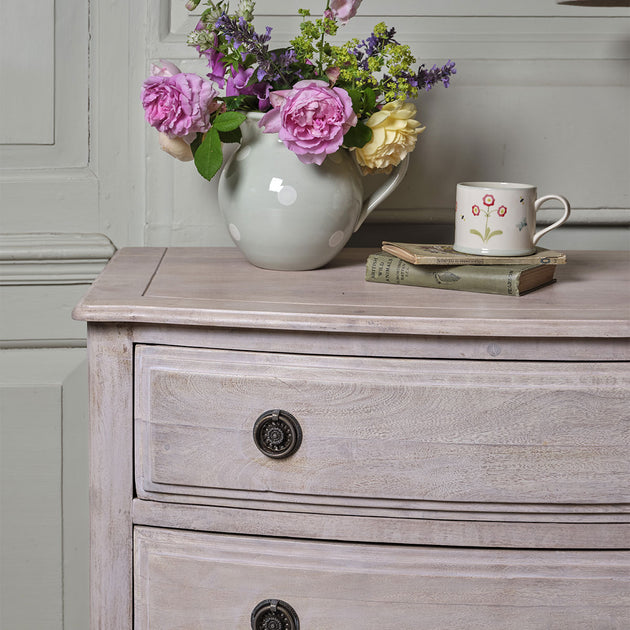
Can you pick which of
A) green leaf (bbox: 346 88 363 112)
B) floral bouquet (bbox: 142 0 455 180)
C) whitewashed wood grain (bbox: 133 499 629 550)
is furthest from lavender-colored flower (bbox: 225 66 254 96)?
whitewashed wood grain (bbox: 133 499 629 550)

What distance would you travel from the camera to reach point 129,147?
1362mm

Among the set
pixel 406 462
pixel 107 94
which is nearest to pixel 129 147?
pixel 107 94

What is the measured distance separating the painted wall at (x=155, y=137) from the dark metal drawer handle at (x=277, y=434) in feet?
1.92

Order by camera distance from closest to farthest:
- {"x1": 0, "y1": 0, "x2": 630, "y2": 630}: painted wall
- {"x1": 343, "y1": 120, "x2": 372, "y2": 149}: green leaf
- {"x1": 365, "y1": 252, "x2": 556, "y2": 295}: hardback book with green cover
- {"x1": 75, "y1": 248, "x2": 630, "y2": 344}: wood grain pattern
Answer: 1. {"x1": 75, "y1": 248, "x2": 630, "y2": 344}: wood grain pattern
2. {"x1": 365, "y1": 252, "x2": 556, "y2": 295}: hardback book with green cover
3. {"x1": 343, "y1": 120, "x2": 372, "y2": 149}: green leaf
4. {"x1": 0, "y1": 0, "x2": 630, "y2": 630}: painted wall

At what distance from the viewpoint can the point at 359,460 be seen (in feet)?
2.80

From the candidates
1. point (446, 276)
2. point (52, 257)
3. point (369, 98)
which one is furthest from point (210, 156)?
point (52, 257)

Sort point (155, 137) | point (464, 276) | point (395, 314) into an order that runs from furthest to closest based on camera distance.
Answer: point (155, 137) < point (464, 276) < point (395, 314)

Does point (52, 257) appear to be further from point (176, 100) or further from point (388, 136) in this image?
point (388, 136)

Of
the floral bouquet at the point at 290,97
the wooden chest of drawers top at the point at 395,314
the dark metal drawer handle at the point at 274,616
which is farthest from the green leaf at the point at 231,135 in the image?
the dark metal drawer handle at the point at 274,616

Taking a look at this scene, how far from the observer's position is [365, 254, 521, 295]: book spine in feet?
3.02

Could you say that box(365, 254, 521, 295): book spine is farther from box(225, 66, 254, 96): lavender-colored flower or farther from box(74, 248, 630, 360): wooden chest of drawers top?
box(225, 66, 254, 96): lavender-colored flower

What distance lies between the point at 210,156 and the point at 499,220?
368 millimetres

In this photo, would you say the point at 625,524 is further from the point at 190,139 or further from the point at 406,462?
the point at 190,139

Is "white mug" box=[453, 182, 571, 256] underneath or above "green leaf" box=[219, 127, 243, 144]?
underneath
